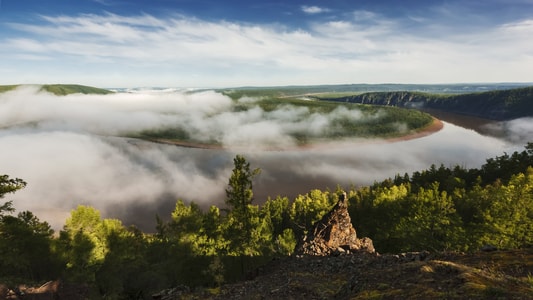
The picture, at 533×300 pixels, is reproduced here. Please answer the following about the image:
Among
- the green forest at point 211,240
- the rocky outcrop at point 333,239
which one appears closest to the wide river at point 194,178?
the green forest at point 211,240

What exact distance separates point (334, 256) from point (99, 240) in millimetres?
31460

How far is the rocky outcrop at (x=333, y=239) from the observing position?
31.1 metres

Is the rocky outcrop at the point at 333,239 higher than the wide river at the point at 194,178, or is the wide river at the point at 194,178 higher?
the rocky outcrop at the point at 333,239

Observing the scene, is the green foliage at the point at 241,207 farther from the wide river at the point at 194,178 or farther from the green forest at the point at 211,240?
the wide river at the point at 194,178

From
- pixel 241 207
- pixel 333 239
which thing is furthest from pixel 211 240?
pixel 333 239

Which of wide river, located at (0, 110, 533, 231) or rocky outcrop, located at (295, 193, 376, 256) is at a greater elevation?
rocky outcrop, located at (295, 193, 376, 256)

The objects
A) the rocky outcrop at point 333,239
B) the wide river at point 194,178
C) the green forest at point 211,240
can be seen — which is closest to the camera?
the rocky outcrop at point 333,239

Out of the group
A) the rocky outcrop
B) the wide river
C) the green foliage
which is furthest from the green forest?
the wide river

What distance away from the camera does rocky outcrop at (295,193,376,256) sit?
102 ft

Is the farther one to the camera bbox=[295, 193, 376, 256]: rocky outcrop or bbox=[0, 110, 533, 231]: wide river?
bbox=[0, 110, 533, 231]: wide river

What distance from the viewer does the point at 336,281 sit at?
2095cm

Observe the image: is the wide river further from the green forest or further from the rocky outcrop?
the rocky outcrop

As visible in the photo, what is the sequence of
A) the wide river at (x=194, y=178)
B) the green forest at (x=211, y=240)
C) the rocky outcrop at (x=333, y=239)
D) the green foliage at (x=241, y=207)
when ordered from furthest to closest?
the wide river at (x=194, y=178)
the green foliage at (x=241, y=207)
the green forest at (x=211, y=240)
the rocky outcrop at (x=333, y=239)

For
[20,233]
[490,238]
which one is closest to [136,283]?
[20,233]
